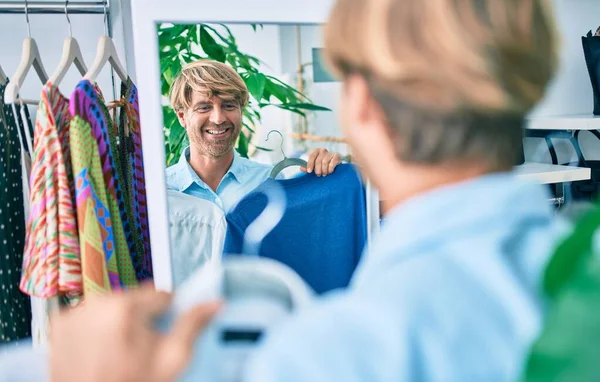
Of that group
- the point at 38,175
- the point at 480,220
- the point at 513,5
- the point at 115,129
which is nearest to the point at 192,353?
the point at 480,220

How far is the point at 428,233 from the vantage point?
1.24ft

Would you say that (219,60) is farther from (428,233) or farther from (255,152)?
(428,233)

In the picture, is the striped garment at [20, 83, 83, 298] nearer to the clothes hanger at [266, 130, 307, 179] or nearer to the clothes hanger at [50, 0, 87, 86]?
the clothes hanger at [50, 0, 87, 86]

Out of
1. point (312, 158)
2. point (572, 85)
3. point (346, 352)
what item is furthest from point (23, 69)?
point (572, 85)

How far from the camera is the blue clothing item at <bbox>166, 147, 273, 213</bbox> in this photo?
37.1 inches

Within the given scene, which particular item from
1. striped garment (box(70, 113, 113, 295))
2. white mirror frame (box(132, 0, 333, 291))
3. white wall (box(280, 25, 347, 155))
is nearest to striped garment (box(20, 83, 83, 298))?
striped garment (box(70, 113, 113, 295))

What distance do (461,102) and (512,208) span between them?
0.08 m

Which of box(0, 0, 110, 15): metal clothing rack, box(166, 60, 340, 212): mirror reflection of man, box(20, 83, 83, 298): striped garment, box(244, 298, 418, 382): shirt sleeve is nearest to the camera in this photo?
box(244, 298, 418, 382): shirt sleeve

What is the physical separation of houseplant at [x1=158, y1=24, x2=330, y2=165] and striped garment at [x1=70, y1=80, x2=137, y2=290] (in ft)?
0.30

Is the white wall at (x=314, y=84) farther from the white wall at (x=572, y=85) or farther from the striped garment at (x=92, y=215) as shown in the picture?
the white wall at (x=572, y=85)

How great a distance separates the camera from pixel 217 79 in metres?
0.94

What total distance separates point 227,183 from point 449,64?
2.02 feet

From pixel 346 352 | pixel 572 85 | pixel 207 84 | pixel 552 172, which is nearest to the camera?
pixel 346 352

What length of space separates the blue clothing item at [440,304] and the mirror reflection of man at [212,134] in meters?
0.58
